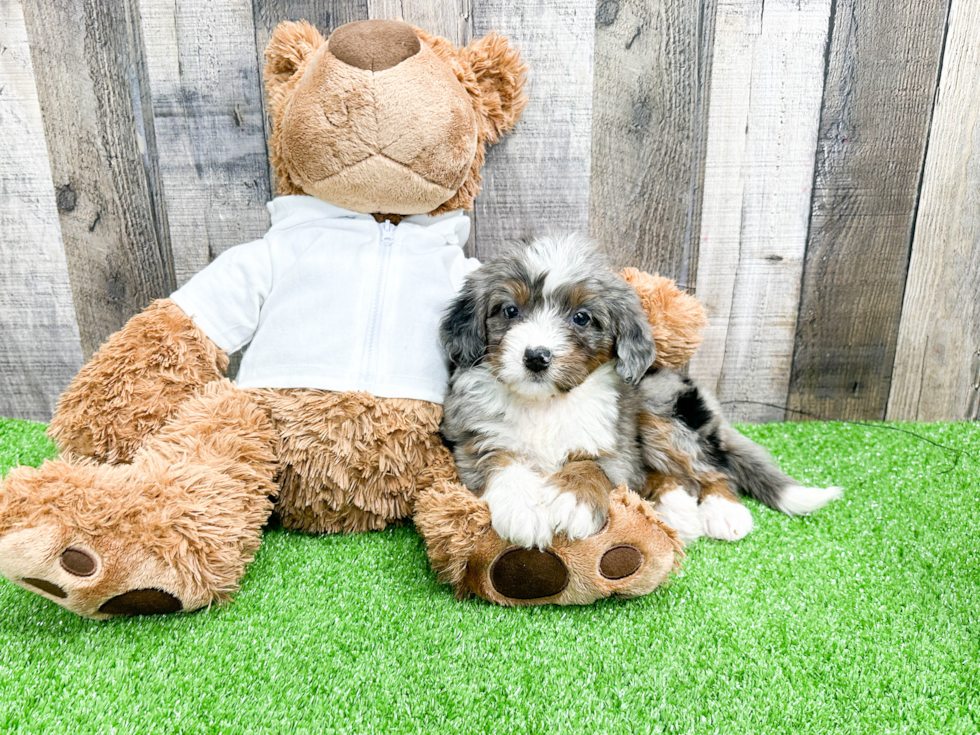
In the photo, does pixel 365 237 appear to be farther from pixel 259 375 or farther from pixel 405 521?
pixel 405 521

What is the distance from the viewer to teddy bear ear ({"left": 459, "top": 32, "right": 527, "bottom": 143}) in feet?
6.33

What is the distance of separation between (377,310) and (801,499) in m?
1.40

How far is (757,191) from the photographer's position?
2.25 m

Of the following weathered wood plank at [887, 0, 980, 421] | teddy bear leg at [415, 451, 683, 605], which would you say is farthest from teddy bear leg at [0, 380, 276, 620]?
weathered wood plank at [887, 0, 980, 421]

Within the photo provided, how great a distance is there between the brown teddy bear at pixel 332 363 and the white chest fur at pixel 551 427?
188mm

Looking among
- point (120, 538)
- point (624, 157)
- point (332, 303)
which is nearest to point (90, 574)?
point (120, 538)

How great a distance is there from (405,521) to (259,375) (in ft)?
1.95

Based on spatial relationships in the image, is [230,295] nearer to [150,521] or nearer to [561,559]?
[150,521]

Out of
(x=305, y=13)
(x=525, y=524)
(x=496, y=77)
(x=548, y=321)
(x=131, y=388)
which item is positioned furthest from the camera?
(x=305, y=13)

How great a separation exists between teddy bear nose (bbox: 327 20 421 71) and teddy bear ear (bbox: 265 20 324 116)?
0.64 ft

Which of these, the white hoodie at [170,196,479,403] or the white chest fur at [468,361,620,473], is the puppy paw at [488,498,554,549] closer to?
the white chest fur at [468,361,620,473]

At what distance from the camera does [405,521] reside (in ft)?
6.16

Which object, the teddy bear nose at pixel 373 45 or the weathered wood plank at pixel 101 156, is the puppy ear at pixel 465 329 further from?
the weathered wood plank at pixel 101 156

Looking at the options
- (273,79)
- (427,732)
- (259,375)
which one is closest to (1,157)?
(273,79)
